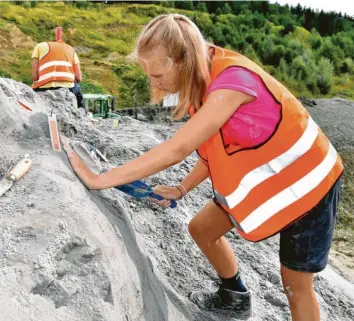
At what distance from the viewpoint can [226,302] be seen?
2.73 meters

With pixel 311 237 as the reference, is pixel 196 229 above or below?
below

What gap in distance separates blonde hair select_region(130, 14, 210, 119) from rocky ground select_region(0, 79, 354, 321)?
Result: 720 mm

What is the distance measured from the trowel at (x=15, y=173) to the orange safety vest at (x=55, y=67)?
151 inches

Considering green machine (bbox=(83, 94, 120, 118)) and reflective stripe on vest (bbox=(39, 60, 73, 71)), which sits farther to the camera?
green machine (bbox=(83, 94, 120, 118))

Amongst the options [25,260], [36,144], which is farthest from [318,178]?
[36,144]

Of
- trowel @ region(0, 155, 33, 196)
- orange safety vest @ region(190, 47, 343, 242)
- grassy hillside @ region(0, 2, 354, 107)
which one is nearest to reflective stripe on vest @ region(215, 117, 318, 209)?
orange safety vest @ region(190, 47, 343, 242)

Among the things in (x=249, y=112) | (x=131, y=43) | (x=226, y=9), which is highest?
(x=249, y=112)

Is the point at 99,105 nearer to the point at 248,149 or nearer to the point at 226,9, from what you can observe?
the point at 248,149

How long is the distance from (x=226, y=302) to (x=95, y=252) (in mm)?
983

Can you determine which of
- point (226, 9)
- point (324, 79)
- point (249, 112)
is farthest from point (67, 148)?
point (226, 9)

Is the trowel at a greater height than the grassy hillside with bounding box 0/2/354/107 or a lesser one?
greater

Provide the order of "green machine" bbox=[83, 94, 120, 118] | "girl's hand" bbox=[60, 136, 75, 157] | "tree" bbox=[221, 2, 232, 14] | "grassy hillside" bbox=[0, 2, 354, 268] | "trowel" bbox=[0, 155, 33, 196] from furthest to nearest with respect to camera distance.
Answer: "tree" bbox=[221, 2, 232, 14] < "grassy hillside" bbox=[0, 2, 354, 268] < "green machine" bbox=[83, 94, 120, 118] < "girl's hand" bbox=[60, 136, 75, 157] < "trowel" bbox=[0, 155, 33, 196]

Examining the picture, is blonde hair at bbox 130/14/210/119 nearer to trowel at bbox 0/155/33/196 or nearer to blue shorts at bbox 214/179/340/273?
blue shorts at bbox 214/179/340/273

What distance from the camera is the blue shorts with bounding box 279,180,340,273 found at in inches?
81.7
